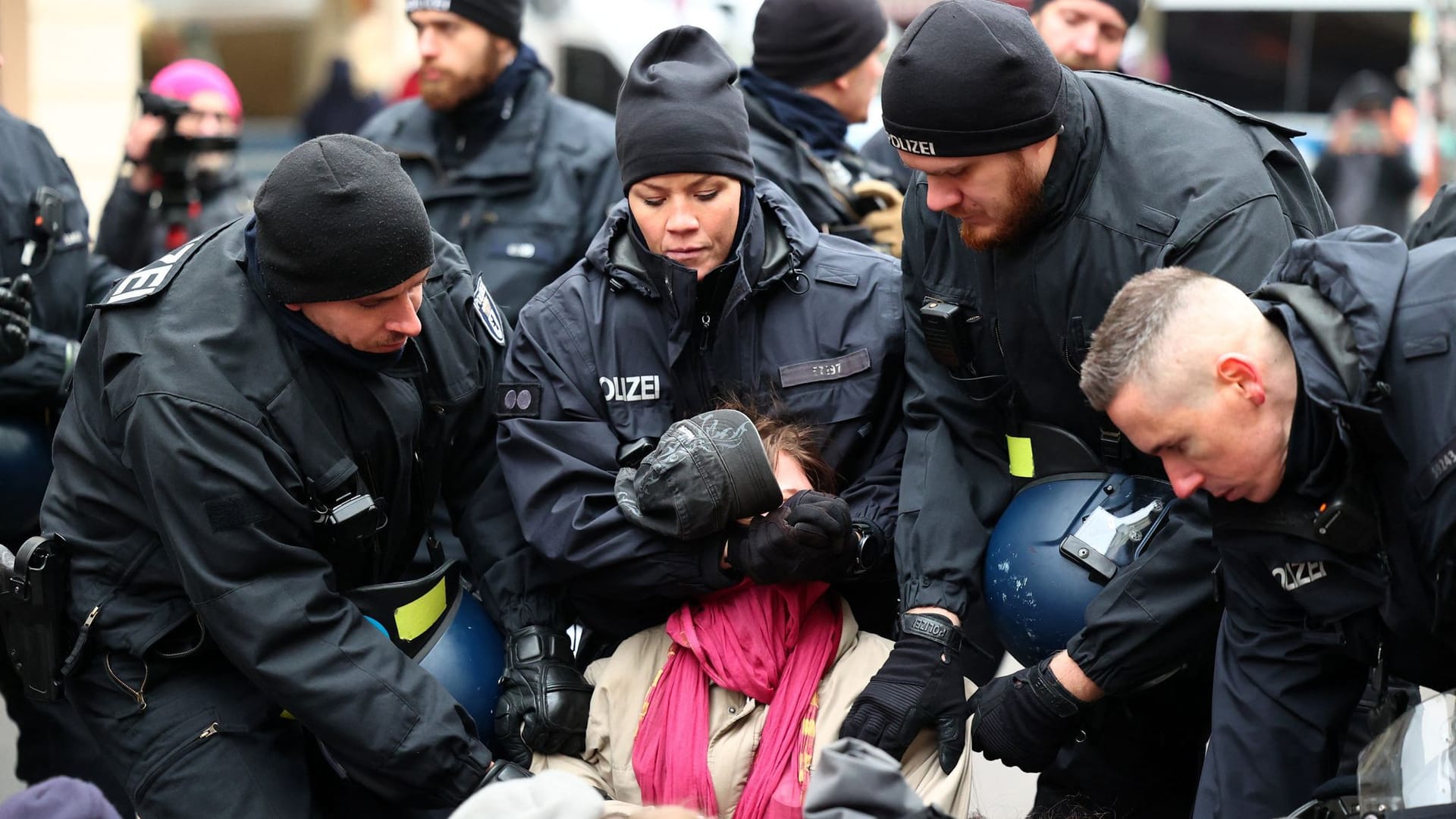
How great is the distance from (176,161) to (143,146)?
133 mm

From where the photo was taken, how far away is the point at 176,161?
6328mm

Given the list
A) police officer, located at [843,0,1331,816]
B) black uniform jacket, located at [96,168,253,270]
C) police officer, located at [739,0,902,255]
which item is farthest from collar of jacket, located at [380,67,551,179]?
police officer, located at [843,0,1331,816]

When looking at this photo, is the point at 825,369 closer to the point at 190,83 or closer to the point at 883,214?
the point at 883,214

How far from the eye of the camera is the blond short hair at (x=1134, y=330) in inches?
103

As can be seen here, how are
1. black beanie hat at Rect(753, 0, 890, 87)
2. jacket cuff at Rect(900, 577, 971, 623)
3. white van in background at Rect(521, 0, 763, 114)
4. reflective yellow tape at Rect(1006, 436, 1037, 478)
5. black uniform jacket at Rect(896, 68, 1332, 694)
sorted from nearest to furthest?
black uniform jacket at Rect(896, 68, 1332, 694), jacket cuff at Rect(900, 577, 971, 623), reflective yellow tape at Rect(1006, 436, 1037, 478), black beanie hat at Rect(753, 0, 890, 87), white van in background at Rect(521, 0, 763, 114)

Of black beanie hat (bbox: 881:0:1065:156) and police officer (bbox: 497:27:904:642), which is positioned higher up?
black beanie hat (bbox: 881:0:1065:156)

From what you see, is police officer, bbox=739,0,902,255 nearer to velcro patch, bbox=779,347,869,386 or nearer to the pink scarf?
velcro patch, bbox=779,347,869,386

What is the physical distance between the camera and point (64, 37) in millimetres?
9930

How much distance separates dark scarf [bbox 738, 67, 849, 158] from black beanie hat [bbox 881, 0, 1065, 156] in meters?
1.89

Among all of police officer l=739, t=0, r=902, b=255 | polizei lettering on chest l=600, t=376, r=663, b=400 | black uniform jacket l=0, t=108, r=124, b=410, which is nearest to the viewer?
polizei lettering on chest l=600, t=376, r=663, b=400

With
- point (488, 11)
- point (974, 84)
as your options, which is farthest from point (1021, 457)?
point (488, 11)

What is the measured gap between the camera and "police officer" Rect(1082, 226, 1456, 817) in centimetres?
248

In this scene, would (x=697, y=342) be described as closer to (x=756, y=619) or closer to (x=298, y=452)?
(x=756, y=619)

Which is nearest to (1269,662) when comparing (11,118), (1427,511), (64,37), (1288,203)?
(1427,511)
